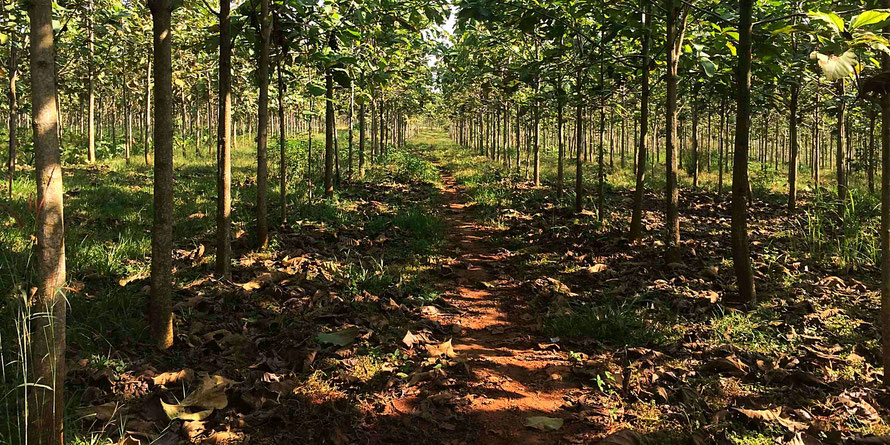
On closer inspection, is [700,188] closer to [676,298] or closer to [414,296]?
[676,298]

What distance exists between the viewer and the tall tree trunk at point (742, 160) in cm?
461

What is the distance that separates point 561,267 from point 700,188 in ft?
48.7

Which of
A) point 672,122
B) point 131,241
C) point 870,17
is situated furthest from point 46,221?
point 672,122

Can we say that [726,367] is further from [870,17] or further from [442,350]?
[870,17]

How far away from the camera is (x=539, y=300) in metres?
5.79

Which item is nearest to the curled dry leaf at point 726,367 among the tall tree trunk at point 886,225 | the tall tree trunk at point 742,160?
the tall tree trunk at point 886,225

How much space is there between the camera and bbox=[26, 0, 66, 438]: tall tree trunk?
6.93 feet

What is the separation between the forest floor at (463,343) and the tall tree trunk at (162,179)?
284 millimetres

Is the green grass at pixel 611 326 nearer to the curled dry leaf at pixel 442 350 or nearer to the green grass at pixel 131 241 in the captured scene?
the curled dry leaf at pixel 442 350

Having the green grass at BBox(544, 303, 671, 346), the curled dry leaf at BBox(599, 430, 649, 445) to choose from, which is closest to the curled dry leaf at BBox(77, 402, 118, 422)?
the curled dry leaf at BBox(599, 430, 649, 445)

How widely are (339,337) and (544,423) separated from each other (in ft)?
6.71

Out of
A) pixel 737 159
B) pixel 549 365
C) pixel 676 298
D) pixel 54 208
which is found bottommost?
pixel 549 365

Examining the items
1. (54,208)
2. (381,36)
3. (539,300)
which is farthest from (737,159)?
(54,208)

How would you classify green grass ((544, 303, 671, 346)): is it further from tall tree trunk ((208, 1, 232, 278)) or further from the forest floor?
tall tree trunk ((208, 1, 232, 278))
